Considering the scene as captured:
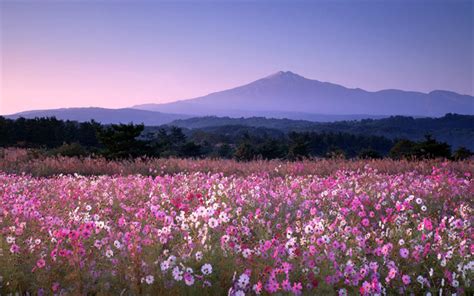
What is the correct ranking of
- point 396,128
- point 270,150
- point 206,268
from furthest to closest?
point 396,128 < point 270,150 < point 206,268

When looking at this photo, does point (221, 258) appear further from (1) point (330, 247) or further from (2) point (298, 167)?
(2) point (298, 167)

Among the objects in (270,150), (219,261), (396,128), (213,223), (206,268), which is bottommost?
(396,128)

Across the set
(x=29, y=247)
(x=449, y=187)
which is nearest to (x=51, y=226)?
(x=29, y=247)

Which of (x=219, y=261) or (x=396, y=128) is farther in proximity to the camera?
(x=396, y=128)

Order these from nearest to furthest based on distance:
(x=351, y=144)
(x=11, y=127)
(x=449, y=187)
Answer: (x=449, y=187) < (x=11, y=127) < (x=351, y=144)

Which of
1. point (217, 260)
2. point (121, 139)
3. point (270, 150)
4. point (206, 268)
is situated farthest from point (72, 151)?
point (270, 150)

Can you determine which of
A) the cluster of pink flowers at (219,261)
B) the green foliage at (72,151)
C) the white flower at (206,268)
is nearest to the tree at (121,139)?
the green foliage at (72,151)

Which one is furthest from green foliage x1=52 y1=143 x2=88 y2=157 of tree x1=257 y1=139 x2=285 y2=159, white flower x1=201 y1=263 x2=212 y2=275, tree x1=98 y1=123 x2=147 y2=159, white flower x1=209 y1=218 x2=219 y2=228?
white flower x1=201 y1=263 x2=212 y2=275

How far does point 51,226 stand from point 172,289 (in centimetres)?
198

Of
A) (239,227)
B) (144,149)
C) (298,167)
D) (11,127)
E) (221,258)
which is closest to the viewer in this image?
(221,258)

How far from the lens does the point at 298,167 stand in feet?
41.1

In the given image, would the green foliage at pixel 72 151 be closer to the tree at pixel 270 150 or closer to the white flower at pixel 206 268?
the tree at pixel 270 150

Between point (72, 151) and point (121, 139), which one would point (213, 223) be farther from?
point (121, 139)

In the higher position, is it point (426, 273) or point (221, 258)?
point (221, 258)
